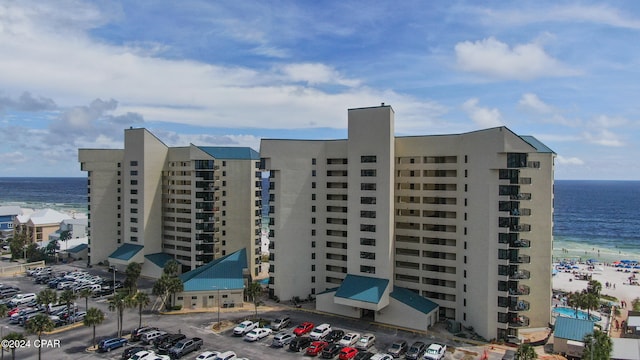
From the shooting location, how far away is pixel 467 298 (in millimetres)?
61375

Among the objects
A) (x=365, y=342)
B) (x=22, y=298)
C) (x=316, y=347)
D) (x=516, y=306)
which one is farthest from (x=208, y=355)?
(x=22, y=298)

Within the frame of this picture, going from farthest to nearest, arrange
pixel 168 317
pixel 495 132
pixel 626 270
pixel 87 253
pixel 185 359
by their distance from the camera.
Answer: pixel 626 270 < pixel 87 253 < pixel 168 317 < pixel 495 132 < pixel 185 359

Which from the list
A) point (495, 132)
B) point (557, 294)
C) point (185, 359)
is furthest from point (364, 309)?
point (557, 294)

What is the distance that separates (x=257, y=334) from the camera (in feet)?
188

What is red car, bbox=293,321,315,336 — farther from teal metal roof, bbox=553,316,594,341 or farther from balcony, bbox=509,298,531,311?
teal metal roof, bbox=553,316,594,341

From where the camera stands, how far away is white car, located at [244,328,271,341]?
56750 millimetres

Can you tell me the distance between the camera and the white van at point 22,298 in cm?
7169

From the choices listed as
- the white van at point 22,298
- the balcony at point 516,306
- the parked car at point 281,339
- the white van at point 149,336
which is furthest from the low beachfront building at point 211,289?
the balcony at point 516,306

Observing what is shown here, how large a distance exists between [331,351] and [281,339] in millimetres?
7248

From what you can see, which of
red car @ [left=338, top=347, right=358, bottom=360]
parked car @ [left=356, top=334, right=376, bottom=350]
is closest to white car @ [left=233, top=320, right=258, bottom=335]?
red car @ [left=338, top=347, right=358, bottom=360]

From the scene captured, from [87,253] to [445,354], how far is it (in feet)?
302

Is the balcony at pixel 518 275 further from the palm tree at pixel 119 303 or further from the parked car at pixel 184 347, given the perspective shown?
the palm tree at pixel 119 303

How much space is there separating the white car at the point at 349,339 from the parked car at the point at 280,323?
969 centimetres

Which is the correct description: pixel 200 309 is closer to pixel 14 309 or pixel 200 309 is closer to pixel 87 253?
pixel 14 309
